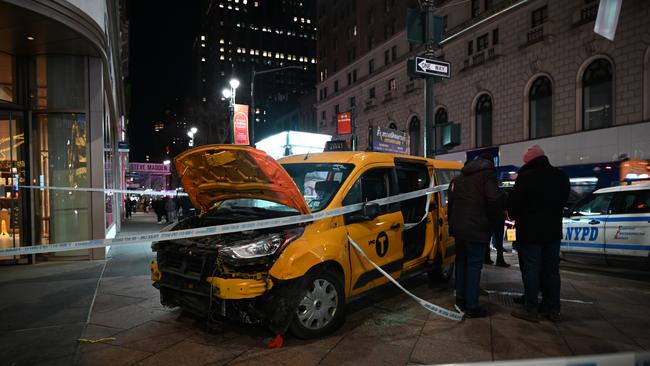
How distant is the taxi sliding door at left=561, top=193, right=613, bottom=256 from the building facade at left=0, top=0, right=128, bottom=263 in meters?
10.0

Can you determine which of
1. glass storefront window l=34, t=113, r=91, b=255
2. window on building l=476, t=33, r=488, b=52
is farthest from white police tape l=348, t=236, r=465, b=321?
window on building l=476, t=33, r=488, b=52

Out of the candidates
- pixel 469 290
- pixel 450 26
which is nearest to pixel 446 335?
pixel 469 290

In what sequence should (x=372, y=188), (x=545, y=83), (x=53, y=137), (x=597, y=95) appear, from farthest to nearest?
(x=545, y=83) < (x=597, y=95) < (x=53, y=137) < (x=372, y=188)

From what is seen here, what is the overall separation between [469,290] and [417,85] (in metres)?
32.6

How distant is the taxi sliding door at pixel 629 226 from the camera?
6945 mm

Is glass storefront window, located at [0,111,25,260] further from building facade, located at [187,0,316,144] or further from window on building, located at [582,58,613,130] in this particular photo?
building facade, located at [187,0,316,144]

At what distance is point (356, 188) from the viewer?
5.02m

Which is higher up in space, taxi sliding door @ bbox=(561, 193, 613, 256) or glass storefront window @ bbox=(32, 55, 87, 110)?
glass storefront window @ bbox=(32, 55, 87, 110)

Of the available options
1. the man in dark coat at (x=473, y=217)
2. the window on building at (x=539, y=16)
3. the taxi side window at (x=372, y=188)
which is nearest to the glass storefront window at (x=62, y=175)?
the taxi side window at (x=372, y=188)

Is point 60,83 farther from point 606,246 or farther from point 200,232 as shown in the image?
point 606,246

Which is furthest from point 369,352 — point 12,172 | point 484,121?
point 484,121

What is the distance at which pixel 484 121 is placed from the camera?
28.6 m

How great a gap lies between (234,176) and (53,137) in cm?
728

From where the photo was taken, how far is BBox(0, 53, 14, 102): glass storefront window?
355 inches
